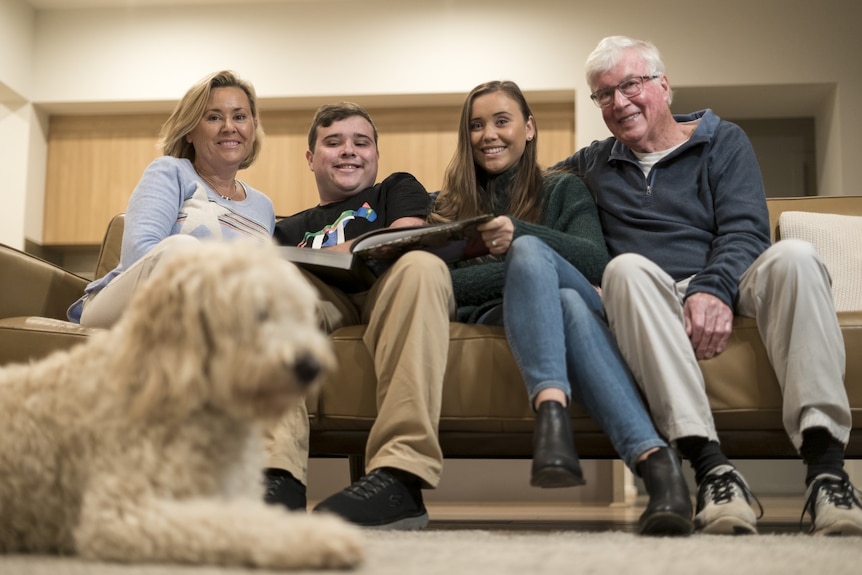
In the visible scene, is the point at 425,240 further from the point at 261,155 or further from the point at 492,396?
the point at 261,155

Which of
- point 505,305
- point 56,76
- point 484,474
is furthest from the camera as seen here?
point 56,76

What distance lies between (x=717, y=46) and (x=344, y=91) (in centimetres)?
200

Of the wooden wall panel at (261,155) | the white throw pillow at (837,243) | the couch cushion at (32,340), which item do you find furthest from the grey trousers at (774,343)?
the wooden wall panel at (261,155)

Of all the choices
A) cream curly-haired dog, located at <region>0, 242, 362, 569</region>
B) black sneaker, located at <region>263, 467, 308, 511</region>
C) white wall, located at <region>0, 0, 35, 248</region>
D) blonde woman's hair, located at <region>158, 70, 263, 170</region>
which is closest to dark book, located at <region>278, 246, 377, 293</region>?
black sneaker, located at <region>263, 467, 308, 511</region>

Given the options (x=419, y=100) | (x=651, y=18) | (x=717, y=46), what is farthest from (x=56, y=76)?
(x=717, y=46)

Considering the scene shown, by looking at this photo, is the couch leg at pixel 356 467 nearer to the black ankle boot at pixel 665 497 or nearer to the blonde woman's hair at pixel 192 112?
the blonde woman's hair at pixel 192 112

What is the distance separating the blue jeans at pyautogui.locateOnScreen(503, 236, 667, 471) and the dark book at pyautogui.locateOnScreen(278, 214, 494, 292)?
126 mm

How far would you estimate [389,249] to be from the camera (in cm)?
205

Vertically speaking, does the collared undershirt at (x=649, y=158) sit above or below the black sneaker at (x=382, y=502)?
above

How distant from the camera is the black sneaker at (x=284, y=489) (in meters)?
1.88

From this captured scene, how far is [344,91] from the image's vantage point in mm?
5160

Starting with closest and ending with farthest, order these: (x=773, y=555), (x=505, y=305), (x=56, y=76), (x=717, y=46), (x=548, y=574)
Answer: (x=548, y=574), (x=773, y=555), (x=505, y=305), (x=717, y=46), (x=56, y=76)

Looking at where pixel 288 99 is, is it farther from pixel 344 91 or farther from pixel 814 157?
pixel 814 157

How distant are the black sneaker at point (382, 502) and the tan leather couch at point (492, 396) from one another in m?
0.32
